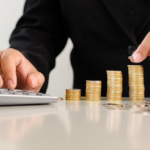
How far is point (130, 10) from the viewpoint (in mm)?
1201

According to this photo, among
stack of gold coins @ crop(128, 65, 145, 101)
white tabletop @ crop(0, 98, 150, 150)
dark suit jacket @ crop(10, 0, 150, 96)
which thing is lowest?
white tabletop @ crop(0, 98, 150, 150)

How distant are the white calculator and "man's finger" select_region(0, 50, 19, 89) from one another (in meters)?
0.07

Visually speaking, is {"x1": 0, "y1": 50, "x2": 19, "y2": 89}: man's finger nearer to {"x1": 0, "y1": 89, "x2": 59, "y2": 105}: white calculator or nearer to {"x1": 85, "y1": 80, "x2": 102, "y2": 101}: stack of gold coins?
{"x1": 0, "y1": 89, "x2": 59, "y2": 105}: white calculator

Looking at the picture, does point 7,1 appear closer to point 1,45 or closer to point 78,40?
point 1,45

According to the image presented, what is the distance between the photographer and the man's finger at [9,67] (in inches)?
27.8

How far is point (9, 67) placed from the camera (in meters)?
0.74

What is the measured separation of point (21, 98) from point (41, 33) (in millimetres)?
770

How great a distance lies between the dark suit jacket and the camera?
46.8 inches

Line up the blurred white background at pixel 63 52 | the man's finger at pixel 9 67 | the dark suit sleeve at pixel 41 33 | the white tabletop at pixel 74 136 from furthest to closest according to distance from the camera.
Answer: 1. the blurred white background at pixel 63 52
2. the dark suit sleeve at pixel 41 33
3. the man's finger at pixel 9 67
4. the white tabletop at pixel 74 136

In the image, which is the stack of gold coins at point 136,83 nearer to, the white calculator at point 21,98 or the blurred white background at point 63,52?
the white calculator at point 21,98

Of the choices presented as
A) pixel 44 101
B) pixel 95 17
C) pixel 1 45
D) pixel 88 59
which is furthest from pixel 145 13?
pixel 1 45

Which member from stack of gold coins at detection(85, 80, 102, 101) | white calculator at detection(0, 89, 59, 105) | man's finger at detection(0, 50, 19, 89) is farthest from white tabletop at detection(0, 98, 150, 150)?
stack of gold coins at detection(85, 80, 102, 101)

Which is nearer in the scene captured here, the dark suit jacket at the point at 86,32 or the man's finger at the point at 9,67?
the man's finger at the point at 9,67

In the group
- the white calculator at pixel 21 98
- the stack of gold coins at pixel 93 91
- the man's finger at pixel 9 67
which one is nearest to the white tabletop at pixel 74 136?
the white calculator at pixel 21 98
